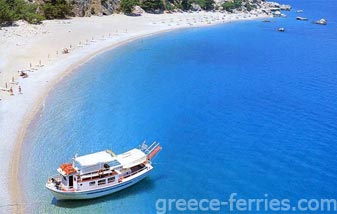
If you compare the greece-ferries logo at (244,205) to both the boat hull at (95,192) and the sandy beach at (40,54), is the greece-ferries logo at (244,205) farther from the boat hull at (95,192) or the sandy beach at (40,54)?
the sandy beach at (40,54)

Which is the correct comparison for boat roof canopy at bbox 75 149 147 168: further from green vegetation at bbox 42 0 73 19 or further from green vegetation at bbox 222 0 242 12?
green vegetation at bbox 222 0 242 12

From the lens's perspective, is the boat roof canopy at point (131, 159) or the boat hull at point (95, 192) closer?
the boat hull at point (95, 192)

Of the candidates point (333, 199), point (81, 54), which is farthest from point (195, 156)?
point (81, 54)

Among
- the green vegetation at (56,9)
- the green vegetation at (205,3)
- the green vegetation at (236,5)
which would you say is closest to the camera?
the green vegetation at (56,9)

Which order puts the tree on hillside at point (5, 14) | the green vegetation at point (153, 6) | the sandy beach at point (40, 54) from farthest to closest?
the green vegetation at point (153, 6)
the tree on hillside at point (5, 14)
the sandy beach at point (40, 54)

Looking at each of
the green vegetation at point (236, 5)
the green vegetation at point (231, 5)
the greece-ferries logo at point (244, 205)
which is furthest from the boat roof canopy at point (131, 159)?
the green vegetation at point (236, 5)

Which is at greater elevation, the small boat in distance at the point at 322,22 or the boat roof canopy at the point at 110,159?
the small boat in distance at the point at 322,22

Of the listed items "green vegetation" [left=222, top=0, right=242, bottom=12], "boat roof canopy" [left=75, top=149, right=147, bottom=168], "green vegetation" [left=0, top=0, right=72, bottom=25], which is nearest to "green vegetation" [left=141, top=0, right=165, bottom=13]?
"green vegetation" [left=0, top=0, right=72, bottom=25]
